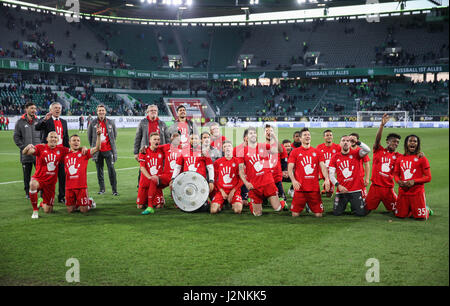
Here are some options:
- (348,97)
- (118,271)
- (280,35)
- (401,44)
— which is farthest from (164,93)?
(118,271)

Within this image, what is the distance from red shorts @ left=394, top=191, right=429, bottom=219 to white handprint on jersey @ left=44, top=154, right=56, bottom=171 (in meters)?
6.53

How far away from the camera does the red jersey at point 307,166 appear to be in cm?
749

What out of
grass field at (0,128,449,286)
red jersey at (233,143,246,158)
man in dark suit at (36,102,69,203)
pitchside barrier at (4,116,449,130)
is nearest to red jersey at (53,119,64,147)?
man in dark suit at (36,102,69,203)

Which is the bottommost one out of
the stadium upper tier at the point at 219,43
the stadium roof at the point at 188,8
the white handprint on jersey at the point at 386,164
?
the white handprint on jersey at the point at 386,164

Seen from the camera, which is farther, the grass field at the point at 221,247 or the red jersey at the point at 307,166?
the red jersey at the point at 307,166

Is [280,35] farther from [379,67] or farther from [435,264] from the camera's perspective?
[435,264]

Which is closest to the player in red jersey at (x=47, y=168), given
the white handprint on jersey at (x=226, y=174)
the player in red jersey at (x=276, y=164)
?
the white handprint on jersey at (x=226, y=174)

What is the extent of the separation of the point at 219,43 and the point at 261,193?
59.2 meters

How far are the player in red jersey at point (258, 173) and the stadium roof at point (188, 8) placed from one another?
1548 inches

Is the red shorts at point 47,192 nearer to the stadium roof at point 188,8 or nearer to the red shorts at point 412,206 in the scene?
the red shorts at point 412,206

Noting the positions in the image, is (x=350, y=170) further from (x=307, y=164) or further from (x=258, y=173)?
(x=258, y=173)

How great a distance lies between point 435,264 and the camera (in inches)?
181

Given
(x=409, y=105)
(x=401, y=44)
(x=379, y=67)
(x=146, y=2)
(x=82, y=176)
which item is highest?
(x=146, y=2)

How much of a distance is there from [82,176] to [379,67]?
5135 centimetres
